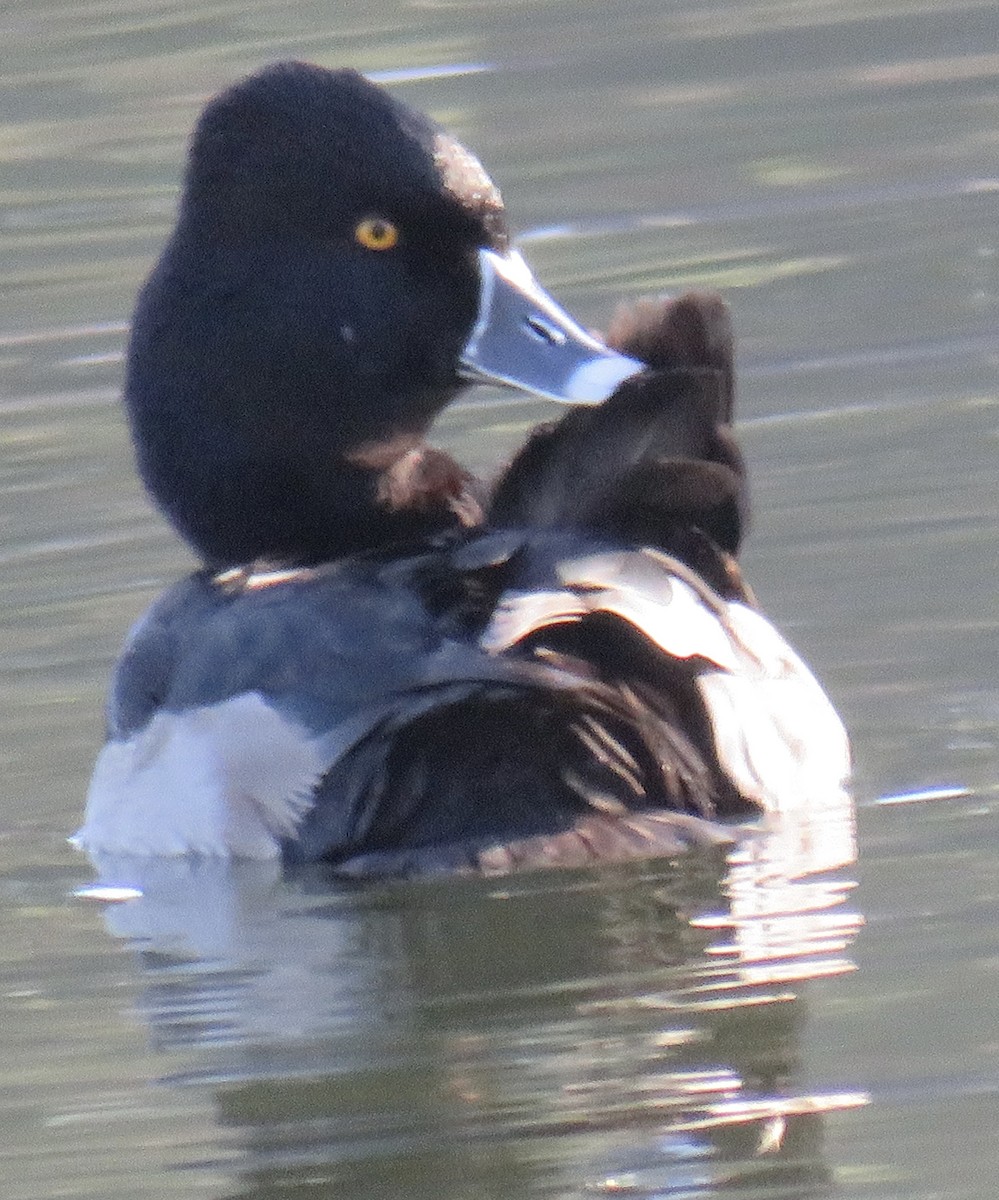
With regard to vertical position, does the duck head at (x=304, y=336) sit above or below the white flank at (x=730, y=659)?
above

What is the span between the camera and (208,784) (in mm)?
6305

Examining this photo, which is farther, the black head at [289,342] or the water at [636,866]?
the black head at [289,342]

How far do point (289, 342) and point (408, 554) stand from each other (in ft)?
2.52

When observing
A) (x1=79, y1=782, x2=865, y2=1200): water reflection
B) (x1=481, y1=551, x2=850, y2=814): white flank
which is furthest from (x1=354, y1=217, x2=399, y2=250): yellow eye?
(x1=79, y1=782, x2=865, y2=1200): water reflection

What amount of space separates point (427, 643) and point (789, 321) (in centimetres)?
506

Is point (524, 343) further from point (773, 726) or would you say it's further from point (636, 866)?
point (636, 866)

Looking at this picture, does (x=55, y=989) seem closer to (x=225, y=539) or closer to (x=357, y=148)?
(x=225, y=539)

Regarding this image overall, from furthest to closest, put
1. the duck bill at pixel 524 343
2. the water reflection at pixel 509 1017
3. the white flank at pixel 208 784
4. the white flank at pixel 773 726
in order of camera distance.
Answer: the duck bill at pixel 524 343
the white flank at pixel 773 726
the white flank at pixel 208 784
the water reflection at pixel 509 1017

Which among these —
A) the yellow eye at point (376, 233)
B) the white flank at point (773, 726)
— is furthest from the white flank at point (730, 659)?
the yellow eye at point (376, 233)

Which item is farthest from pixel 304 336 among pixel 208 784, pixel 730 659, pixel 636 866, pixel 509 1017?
pixel 509 1017

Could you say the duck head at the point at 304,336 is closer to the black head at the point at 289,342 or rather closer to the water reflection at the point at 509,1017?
the black head at the point at 289,342

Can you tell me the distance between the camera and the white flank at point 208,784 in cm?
606

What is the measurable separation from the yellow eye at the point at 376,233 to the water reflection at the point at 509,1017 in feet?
4.84

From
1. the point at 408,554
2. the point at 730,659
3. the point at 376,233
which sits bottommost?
the point at 730,659
